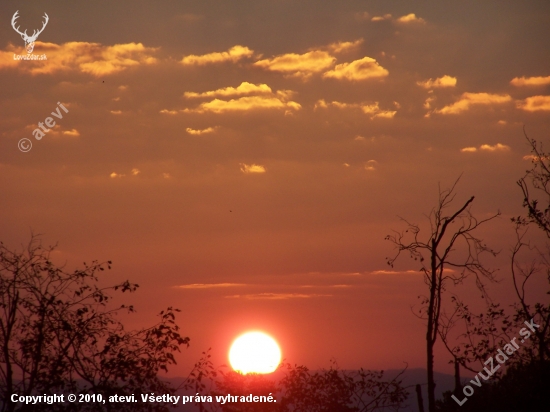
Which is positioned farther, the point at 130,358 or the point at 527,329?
the point at 527,329

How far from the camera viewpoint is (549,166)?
24.2m

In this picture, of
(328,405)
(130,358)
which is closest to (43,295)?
(130,358)

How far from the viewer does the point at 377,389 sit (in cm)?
2873

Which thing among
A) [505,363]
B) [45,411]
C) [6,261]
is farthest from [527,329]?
[6,261]

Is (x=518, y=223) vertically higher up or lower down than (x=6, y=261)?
higher up

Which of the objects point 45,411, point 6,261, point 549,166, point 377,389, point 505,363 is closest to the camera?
point 45,411

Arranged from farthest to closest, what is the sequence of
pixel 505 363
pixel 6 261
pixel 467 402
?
pixel 467 402 → pixel 505 363 → pixel 6 261

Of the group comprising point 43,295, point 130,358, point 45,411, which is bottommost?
point 45,411

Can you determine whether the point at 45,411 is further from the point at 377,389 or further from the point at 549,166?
the point at 549,166

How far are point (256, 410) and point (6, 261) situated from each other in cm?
1134

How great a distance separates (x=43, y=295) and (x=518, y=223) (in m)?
18.2

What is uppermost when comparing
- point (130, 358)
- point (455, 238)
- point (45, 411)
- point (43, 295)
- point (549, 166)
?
point (549, 166)

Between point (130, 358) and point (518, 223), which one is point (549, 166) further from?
point (130, 358)

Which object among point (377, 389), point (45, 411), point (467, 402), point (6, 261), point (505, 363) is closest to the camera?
point (45, 411)
